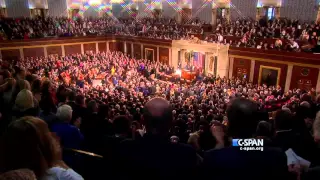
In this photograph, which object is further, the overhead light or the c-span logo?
the overhead light

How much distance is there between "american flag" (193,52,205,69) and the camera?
2319 centimetres

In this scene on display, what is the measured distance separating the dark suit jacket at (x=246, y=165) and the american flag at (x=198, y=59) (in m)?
21.5

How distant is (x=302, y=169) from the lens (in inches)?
97.3

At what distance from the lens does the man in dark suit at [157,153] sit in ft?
6.70

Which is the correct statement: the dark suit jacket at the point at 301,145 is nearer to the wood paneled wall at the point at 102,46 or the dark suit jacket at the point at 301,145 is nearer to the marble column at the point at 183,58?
the marble column at the point at 183,58

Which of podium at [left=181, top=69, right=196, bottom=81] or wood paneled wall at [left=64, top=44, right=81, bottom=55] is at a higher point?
wood paneled wall at [left=64, top=44, right=81, bottom=55]

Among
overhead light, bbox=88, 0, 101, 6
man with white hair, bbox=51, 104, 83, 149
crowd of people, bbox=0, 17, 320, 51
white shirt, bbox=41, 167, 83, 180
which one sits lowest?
man with white hair, bbox=51, 104, 83, 149

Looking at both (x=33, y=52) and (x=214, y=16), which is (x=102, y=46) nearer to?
(x=33, y=52)

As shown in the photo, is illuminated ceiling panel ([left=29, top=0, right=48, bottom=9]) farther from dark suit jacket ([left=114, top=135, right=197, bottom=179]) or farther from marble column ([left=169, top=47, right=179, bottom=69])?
dark suit jacket ([left=114, top=135, right=197, bottom=179])

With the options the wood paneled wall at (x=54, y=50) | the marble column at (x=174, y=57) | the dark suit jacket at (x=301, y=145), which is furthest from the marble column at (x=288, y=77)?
the wood paneled wall at (x=54, y=50)

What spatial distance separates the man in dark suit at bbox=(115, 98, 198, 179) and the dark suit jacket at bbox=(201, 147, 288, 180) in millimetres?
191

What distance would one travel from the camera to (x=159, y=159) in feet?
6.73

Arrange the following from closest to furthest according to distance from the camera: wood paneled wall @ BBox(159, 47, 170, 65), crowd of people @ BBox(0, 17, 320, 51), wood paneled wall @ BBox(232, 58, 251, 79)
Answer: crowd of people @ BBox(0, 17, 320, 51) → wood paneled wall @ BBox(232, 58, 251, 79) → wood paneled wall @ BBox(159, 47, 170, 65)

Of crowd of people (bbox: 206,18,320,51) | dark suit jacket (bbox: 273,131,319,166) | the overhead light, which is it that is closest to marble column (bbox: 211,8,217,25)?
crowd of people (bbox: 206,18,320,51)
